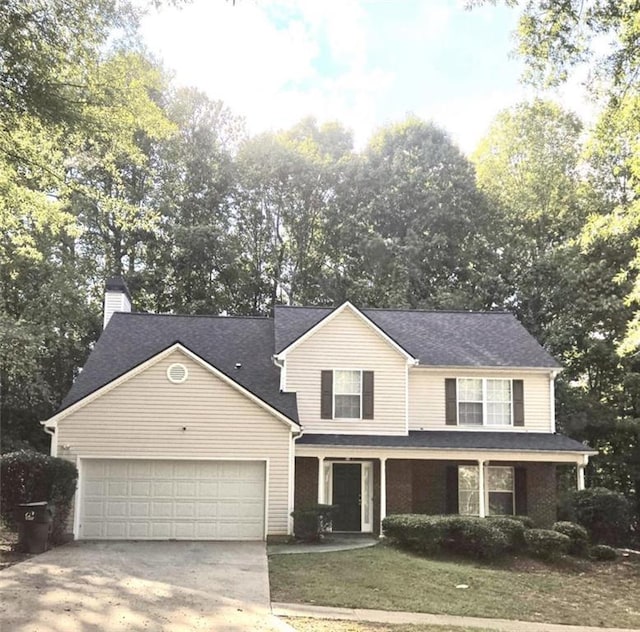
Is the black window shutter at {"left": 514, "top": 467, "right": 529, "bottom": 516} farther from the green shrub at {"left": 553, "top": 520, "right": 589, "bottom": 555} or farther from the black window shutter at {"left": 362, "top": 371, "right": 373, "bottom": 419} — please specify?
the black window shutter at {"left": 362, "top": 371, "right": 373, "bottom": 419}

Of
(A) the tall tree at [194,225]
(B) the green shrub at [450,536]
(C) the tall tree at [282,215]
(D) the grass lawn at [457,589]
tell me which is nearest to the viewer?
(D) the grass lawn at [457,589]

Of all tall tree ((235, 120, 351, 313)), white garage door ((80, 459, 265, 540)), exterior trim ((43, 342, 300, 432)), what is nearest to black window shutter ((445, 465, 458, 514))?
exterior trim ((43, 342, 300, 432))

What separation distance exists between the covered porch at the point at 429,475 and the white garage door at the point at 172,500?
200 cm

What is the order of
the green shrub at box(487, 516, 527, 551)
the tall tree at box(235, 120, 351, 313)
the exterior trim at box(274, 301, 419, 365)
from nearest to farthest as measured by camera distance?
the green shrub at box(487, 516, 527, 551), the exterior trim at box(274, 301, 419, 365), the tall tree at box(235, 120, 351, 313)

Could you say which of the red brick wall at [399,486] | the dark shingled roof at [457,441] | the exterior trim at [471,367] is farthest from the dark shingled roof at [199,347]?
the exterior trim at [471,367]

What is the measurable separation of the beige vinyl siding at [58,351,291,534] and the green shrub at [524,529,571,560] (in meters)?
5.58

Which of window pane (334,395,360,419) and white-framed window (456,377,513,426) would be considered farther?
white-framed window (456,377,513,426)

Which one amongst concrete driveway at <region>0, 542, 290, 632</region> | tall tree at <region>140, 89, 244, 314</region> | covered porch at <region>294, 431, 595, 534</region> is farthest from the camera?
tall tree at <region>140, 89, 244, 314</region>

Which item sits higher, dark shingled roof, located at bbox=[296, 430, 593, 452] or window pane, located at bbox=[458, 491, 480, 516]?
dark shingled roof, located at bbox=[296, 430, 593, 452]

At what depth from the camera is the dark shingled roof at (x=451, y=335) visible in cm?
2061

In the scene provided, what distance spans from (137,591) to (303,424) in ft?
30.8

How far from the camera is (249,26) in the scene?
27.3 ft

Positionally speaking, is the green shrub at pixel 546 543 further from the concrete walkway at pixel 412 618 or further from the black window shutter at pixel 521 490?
the concrete walkway at pixel 412 618

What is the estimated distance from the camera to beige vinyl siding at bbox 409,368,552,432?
66.3ft
